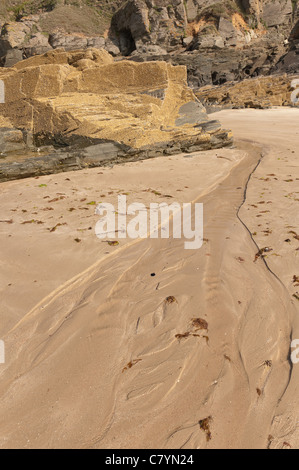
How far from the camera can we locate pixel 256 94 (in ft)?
65.1

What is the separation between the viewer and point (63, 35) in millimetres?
32844

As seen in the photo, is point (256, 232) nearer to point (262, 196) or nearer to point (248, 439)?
point (262, 196)

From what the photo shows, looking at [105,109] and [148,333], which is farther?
[105,109]

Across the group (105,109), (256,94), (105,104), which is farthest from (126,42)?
(105,109)

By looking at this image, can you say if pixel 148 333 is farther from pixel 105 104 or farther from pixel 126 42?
pixel 126 42

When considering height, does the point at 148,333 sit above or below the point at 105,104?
below

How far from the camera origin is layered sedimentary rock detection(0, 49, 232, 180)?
6594mm

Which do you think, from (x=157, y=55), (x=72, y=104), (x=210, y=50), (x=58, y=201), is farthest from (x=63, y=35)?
(x=58, y=201)

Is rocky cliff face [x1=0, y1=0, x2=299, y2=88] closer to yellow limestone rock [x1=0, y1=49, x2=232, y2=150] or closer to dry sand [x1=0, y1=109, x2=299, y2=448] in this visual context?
yellow limestone rock [x1=0, y1=49, x2=232, y2=150]

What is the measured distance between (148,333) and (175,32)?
3938cm

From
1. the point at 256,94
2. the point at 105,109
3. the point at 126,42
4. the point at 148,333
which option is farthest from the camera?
the point at 126,42

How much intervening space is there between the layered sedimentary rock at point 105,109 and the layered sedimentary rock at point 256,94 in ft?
33.5

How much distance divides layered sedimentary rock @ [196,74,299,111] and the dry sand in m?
15.7

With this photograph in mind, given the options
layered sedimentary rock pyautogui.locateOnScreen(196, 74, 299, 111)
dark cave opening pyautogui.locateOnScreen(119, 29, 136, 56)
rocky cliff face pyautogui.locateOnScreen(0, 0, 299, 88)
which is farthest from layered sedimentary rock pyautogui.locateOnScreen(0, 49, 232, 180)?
dark cave opening pyautogui.locateOnScreen(119, 29, 136, 56)
